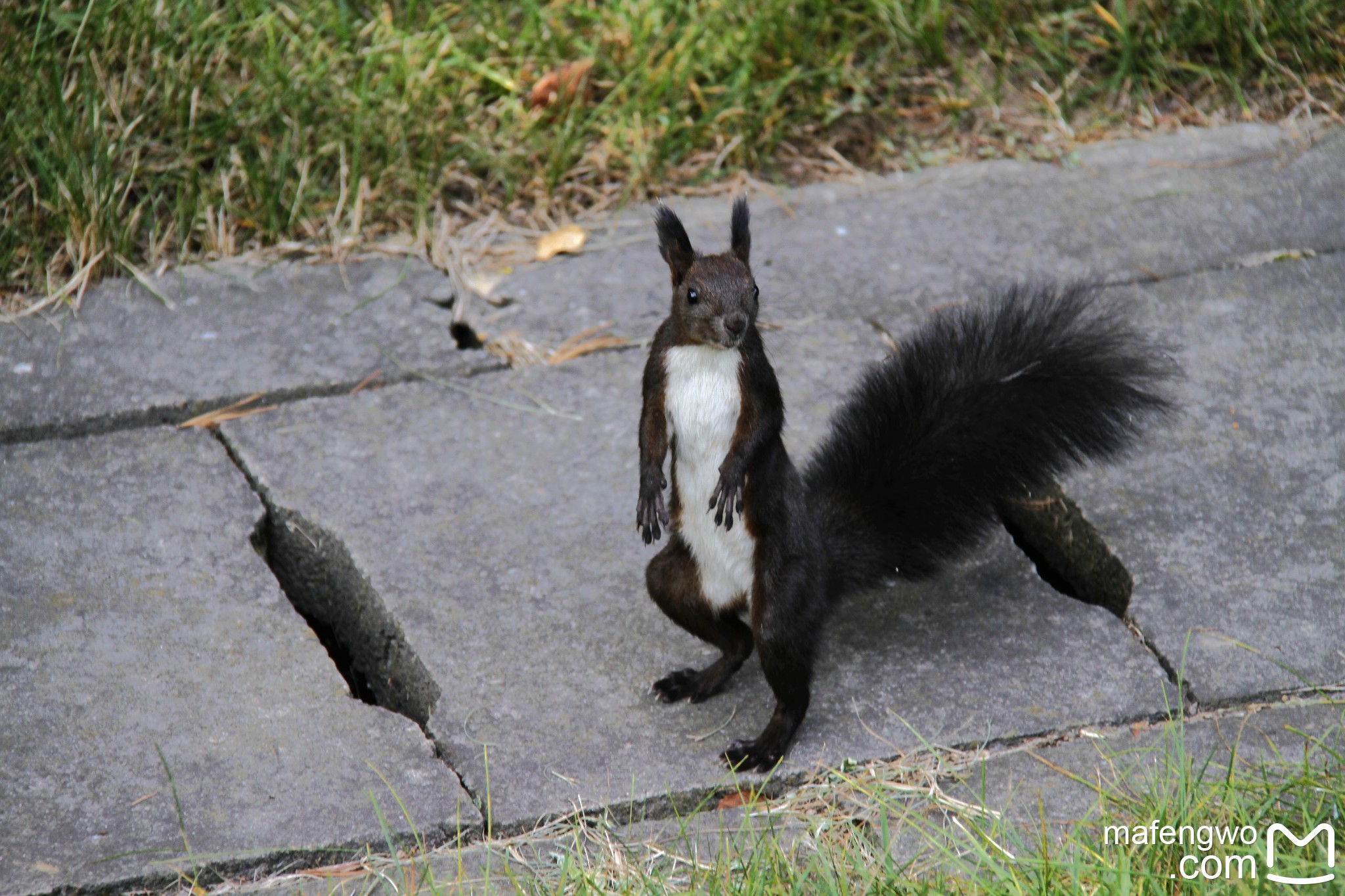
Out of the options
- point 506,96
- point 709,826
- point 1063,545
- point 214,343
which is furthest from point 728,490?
point 506,96

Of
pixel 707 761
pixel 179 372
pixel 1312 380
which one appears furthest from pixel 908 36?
pixel 707 761

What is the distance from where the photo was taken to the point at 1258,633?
2.56 metres

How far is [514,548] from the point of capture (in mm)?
2828

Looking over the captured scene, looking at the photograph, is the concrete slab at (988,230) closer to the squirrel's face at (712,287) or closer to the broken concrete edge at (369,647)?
the broken concrete edge at (369,647)

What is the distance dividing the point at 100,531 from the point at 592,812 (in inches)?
48.1

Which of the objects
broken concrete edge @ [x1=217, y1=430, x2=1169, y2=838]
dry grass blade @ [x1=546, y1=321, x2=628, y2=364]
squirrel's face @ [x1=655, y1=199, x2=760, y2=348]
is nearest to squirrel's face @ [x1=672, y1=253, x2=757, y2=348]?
squirrel's face @ [x1=655, y1=199, x2=760, y2=348]

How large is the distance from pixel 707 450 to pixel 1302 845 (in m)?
1.01

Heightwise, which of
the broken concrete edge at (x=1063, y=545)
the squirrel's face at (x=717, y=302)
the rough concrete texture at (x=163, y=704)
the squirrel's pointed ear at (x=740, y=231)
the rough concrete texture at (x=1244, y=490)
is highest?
the squirrel's pointed ear at (x=740, y=231)

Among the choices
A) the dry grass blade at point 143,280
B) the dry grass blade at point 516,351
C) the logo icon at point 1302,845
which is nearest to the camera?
the logo icon at point 1302,845

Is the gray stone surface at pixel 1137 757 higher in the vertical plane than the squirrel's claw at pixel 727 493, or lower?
lower

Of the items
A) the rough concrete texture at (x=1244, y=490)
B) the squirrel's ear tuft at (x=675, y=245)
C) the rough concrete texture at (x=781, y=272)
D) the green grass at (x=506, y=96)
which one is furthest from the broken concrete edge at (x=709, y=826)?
the green grass at (x=506, y=96)

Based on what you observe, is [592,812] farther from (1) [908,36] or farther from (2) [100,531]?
(1) [908,36]

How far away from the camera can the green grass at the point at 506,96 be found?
12.1 feet

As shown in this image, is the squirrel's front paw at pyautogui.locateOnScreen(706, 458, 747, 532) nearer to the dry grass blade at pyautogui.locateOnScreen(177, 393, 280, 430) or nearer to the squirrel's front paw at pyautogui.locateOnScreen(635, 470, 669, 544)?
the squirrel's front paw at pyautogui.locateOnScreen(635, 470, 669, 544)
